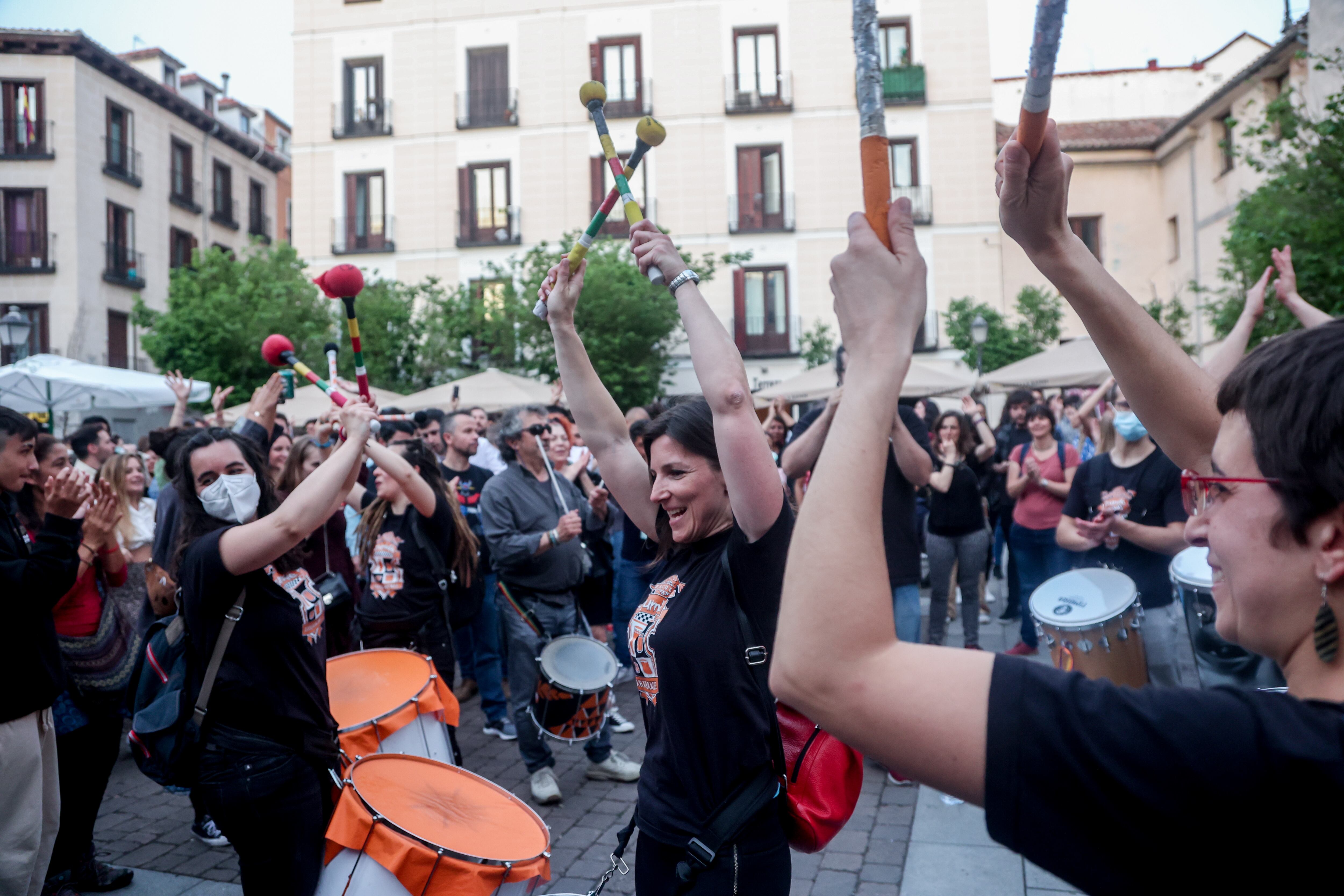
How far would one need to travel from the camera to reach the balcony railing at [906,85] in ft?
85.7

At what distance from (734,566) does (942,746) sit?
4.48 feet

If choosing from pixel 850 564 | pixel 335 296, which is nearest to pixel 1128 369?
pixel 850 564

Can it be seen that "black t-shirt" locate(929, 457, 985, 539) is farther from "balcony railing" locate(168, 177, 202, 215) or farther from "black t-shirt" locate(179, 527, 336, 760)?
"balcony railing" locate(168, 177, 202, 215)

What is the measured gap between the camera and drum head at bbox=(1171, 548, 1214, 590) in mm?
4637

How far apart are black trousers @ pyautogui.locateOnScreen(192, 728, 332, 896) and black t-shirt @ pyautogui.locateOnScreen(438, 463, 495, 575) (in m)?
4.16

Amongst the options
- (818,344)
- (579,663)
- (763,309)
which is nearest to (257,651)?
(579,663)

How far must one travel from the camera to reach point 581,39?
27125 mm

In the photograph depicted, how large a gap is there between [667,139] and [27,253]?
19.3 metres

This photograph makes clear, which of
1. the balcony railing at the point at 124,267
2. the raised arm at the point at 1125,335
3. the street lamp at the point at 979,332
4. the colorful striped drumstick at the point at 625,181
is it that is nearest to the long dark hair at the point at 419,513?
the colorful striped drumstick at the point at 625,181

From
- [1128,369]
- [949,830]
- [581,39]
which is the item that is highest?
[581,39]

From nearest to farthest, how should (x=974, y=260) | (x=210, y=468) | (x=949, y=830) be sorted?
(x=210, y=468), (x=949, y=830), (x=974, y=260)

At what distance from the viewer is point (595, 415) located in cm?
304

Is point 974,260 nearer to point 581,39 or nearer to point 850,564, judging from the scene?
point 581,39

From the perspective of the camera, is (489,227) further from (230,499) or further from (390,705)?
(230,499)
